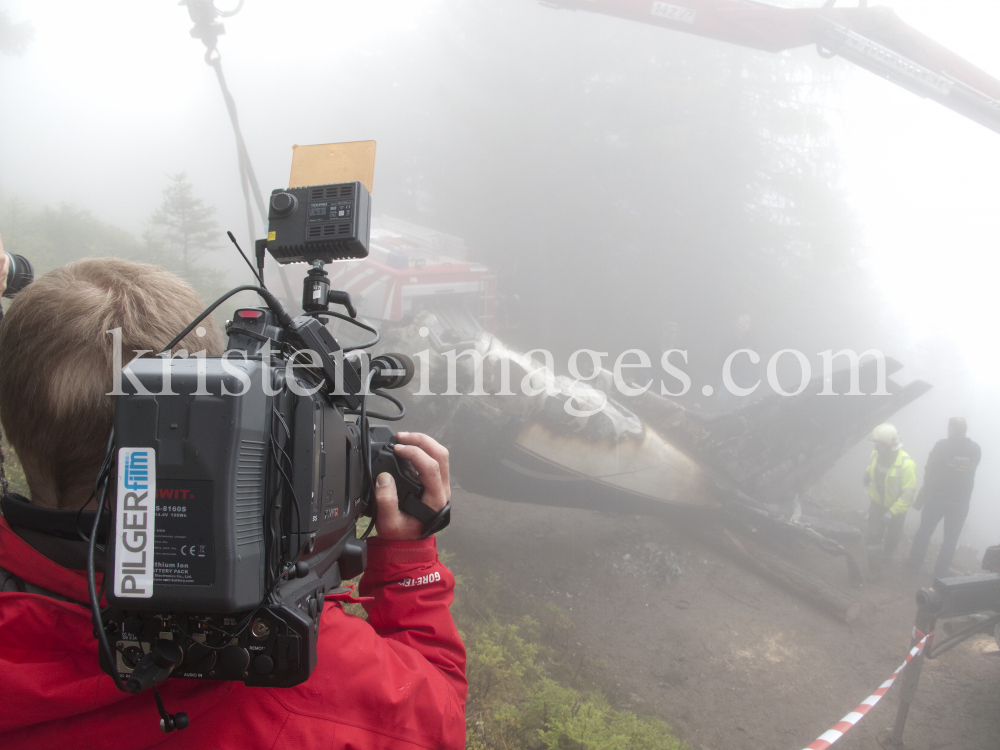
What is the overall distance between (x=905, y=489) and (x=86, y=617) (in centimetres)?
731

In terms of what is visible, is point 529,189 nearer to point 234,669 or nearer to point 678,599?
point 678,599

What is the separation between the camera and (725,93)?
34.6 ft

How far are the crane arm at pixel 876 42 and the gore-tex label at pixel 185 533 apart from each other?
8.41m

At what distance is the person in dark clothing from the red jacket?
6821mm

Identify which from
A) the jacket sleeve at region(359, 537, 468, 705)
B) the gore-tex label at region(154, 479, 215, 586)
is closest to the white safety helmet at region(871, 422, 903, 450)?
Answer: the jacket sleeve at region(359, 537, 468, 705)

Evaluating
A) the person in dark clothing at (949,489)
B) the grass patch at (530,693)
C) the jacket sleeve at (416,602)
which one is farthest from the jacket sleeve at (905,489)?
the jacket sleeve at (416,602)

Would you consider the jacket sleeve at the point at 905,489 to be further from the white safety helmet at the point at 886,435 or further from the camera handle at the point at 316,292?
the camera handle at the point at 316,292

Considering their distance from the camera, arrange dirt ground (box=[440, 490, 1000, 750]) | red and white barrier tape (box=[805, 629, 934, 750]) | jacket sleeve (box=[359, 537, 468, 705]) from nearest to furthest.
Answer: jacket sleeve (box=[359, 537, 468, 705]), red and white barrier tape (box=[805, 629, 934, 750]), dirt ground (box=[440, 490, 1000, 750])

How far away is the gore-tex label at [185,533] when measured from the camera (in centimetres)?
52

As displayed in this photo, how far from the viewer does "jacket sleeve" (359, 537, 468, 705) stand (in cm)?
91

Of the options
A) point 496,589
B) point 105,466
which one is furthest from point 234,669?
point 496,589

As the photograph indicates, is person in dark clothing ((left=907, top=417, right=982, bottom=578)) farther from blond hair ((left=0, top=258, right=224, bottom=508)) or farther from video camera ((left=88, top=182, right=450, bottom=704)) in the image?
blond hair ((left=0, top=258, right=224, bottom=508))

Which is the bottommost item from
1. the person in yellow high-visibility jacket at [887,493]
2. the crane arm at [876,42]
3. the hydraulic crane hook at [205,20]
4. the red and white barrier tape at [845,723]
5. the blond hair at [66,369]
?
the red and white barrier tape at [845,723]

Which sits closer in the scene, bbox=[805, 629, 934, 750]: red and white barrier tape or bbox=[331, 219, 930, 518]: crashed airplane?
bbox=[805, 629, 934, 750]: red and white barrier tape
